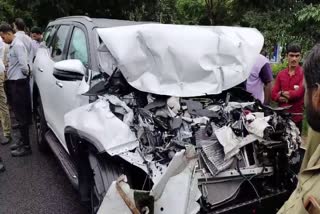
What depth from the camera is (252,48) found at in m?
3.69

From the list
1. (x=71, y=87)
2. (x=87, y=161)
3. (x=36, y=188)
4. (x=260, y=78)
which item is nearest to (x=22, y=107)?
(x=36, y=188)

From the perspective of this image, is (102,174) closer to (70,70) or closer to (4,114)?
(70,70)

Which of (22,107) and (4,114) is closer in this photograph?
(22,107)

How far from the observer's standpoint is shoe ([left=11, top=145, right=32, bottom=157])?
18.8ft

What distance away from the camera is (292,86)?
456 centimetres

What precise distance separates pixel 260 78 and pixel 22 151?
3546 millimetres

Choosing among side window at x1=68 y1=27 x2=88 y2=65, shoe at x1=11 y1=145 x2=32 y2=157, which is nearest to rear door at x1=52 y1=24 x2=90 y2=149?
side window at x1=68 y1=27 x2=88 y2=65

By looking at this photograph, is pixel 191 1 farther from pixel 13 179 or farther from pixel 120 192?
pixel 120 192

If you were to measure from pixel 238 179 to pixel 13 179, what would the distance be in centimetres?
327

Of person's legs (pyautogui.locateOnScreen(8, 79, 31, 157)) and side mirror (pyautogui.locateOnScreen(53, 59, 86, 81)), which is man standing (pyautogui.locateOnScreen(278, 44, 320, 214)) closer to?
side mirror (pyautogui.locateOnScreen(53, 59, 86, 81))

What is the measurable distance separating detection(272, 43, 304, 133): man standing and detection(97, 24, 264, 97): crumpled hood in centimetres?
104

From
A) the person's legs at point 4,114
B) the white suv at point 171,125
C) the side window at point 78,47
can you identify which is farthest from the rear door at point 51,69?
the person's legs at point 4,114

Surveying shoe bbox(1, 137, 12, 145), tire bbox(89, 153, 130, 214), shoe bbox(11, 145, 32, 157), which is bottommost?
shoe bbox(1, 137, 12, 145)

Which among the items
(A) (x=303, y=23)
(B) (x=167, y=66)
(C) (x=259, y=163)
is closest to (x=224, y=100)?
(B) (x=167, y=66)
